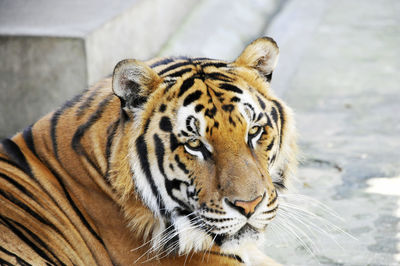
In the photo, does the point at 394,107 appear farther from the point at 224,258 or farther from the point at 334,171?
the point at 224,258

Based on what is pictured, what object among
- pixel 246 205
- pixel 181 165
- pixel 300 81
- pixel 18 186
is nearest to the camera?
pixel 246 205

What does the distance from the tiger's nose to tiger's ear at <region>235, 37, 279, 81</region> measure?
1.85ft

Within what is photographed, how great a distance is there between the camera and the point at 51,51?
13.8 feet

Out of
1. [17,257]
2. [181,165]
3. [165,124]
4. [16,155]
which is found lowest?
[17,257]

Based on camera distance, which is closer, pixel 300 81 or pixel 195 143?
pixel 195 143

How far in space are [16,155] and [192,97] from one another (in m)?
0.71

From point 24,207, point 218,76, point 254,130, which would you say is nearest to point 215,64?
point 218,76

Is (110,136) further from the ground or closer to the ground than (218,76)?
closer to the ground

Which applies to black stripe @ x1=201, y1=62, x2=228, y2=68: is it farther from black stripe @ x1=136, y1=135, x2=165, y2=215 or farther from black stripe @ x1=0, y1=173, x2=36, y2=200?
black stripe @ x1=0, y1=173, x2=36, y2=200

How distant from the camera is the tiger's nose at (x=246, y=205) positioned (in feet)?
7.09

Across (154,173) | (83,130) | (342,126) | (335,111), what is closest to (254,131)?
(154,173)

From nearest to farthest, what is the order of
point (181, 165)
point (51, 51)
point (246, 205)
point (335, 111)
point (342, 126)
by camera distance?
point (246, 205) → point (181, 165) → point (51, 51) → point (342, 126) → point (335, 111)

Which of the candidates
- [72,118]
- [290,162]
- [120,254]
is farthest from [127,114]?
[290,162]

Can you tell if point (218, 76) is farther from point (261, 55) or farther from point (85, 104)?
point (85, 104)
